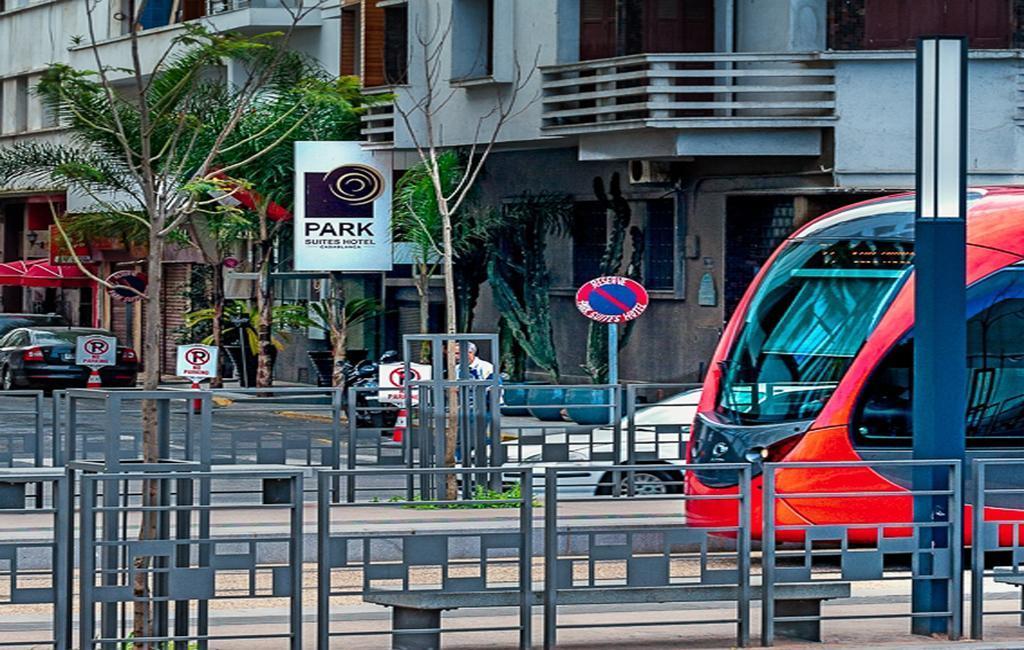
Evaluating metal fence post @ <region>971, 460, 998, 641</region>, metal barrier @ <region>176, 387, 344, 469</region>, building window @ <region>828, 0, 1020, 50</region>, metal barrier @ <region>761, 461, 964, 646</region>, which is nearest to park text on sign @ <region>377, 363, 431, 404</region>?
metal barrier @ <region>176, 387, 344, 469</region>

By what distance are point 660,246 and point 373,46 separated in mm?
7723

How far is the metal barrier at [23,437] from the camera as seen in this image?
18969 millimetres

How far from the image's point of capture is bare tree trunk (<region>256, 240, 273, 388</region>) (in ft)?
130

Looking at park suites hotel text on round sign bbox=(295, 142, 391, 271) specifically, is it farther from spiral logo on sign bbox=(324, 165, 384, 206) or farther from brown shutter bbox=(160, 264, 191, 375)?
brown shutter bbox=(160, 264, 191, 375)

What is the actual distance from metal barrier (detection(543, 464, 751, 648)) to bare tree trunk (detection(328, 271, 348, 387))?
25.0 metres

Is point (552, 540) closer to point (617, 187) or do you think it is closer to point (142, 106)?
point (142, 106)

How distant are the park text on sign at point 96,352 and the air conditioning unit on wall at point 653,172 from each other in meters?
10.6

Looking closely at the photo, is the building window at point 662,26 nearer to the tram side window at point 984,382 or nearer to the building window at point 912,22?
the building window at point 912,22

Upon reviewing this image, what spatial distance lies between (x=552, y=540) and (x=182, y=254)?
39734mm

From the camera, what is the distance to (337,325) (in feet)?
126

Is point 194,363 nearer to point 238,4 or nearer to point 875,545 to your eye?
point 238,4

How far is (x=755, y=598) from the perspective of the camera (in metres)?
11.1

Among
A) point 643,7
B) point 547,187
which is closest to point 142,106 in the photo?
point 643,7

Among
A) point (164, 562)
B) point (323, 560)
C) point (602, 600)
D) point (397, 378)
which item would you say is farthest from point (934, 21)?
point (164, 562)
